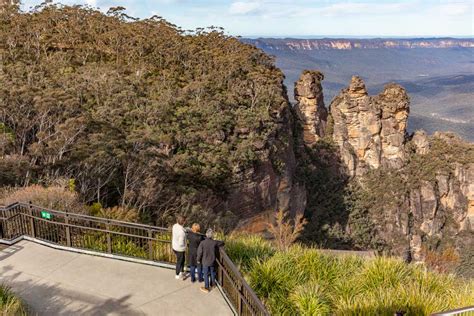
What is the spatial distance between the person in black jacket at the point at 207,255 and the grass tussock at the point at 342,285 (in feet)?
5.16

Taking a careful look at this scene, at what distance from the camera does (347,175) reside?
74688mm

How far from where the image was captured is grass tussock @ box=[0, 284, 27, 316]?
7562 mm

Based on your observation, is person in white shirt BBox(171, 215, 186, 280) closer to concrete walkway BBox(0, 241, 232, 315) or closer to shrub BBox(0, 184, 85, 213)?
concrete walkway BBox(0, 241, 232, 315)

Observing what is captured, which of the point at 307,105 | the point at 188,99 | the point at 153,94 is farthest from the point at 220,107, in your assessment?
the point at 307,105

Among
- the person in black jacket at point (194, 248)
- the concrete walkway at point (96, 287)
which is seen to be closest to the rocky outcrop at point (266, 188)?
the concrete walkway at point (96, 287)

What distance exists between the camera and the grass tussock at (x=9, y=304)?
756 cm

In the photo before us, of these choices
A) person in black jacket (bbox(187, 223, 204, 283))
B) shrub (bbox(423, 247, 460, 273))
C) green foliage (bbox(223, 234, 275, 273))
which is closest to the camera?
person in black jacket (bbox(187, 223, 204, 283))

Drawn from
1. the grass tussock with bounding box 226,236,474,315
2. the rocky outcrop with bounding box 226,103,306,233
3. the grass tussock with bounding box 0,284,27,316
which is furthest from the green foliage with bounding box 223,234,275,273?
the rocky outcrop with bounding box 226,103,306,233

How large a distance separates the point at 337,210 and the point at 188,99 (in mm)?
35518

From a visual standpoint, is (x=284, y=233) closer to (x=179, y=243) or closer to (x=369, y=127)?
(x=179, y=243)

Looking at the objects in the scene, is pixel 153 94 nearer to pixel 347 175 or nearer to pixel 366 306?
pixel 366 306

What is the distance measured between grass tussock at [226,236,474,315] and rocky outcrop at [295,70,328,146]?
215 feet

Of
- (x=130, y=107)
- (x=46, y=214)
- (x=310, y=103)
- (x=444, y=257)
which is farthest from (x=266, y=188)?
(x=310, y=103)

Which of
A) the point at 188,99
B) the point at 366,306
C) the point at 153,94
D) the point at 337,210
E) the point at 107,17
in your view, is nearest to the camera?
the point at 366,306
